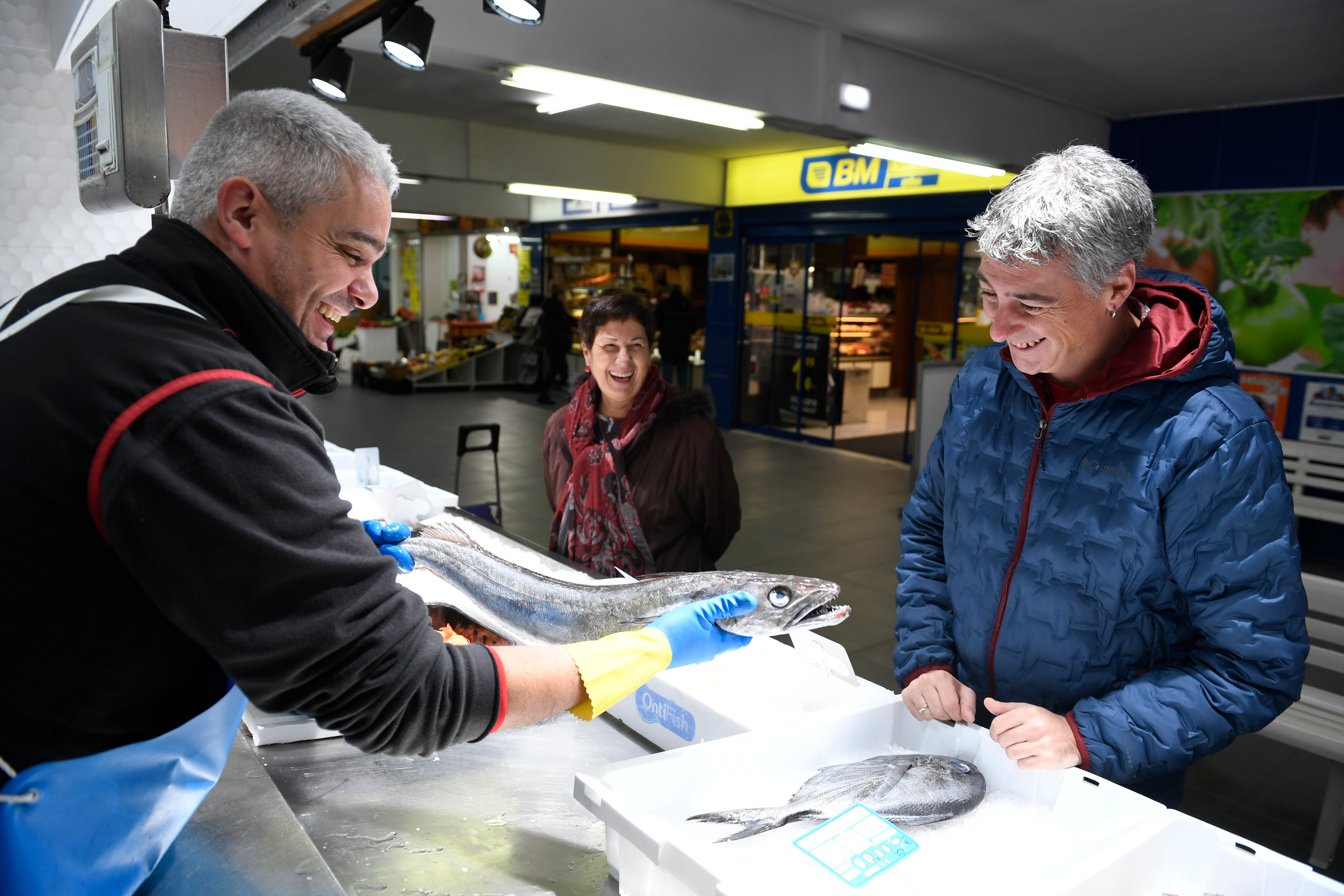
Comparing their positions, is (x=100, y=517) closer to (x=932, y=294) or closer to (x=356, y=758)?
(x=356, y=758)

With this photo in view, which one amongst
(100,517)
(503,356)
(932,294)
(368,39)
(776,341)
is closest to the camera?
(100,517)

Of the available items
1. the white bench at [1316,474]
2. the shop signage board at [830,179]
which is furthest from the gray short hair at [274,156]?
the shop signage board at [830,179]

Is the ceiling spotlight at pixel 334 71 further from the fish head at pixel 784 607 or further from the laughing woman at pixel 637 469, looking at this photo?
the fish head at pixel 784 607

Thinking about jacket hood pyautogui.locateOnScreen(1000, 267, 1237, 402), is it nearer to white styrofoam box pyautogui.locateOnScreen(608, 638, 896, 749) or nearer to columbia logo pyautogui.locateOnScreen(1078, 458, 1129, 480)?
columbia logo pyautogui.locateOnScreen(1078, 458, 1129, 480)

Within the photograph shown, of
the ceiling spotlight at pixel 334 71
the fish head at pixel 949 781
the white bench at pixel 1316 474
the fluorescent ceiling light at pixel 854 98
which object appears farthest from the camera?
the white bench at pixel 1316 474

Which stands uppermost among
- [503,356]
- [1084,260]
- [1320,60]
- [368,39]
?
[1320,60]

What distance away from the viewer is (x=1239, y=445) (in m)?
1.41

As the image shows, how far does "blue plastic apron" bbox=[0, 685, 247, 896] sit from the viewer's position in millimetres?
938

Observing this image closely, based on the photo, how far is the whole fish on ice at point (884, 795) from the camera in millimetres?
1284

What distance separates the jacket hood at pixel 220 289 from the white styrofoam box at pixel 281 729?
2.88 feet

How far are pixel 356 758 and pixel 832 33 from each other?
5.45 metres

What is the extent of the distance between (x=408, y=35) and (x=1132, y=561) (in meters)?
3.68

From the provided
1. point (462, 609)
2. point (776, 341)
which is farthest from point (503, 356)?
point (462, 609)

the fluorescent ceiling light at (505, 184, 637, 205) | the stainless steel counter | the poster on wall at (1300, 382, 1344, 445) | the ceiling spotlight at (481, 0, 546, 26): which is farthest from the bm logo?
the stainless steel counter
